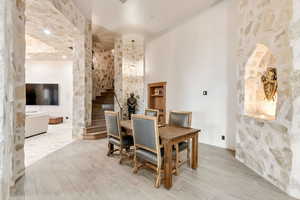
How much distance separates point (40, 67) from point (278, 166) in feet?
33.0

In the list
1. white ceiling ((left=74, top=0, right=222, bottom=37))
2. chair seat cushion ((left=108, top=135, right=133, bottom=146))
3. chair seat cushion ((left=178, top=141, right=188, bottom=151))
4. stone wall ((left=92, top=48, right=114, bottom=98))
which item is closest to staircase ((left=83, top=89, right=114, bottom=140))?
stone wall ((left=92, top=48, right=114, bottom=98))

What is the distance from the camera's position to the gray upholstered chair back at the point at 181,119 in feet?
9.66

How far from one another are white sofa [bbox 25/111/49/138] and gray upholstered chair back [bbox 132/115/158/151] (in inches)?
168

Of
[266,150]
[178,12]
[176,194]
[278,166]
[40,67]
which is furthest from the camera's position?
[40,67]

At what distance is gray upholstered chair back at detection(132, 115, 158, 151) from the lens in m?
2.13

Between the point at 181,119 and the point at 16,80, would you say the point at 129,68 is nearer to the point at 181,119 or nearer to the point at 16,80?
the point at 181,119

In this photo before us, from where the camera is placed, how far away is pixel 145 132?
7.37 ft

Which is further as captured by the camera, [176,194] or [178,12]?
[178,12]

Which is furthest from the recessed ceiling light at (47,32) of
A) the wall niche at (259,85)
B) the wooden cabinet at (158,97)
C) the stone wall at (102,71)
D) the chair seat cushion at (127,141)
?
the wall niche at (259,85)

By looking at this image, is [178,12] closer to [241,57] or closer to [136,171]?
[241,57]

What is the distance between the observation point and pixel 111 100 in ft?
24.7

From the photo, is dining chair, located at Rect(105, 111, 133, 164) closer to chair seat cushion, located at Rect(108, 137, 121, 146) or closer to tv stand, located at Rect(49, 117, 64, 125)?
chair seat cushion, located at Rect(108, 137, 121, 146)

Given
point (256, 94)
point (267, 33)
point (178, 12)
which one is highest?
point (178, 12)

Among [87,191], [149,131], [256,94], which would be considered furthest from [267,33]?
[87,191]
